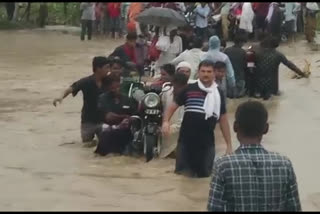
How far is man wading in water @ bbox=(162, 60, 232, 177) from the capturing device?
363 inches

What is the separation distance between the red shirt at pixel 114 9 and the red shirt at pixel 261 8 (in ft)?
18.5

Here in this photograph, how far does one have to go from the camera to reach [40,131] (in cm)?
1333

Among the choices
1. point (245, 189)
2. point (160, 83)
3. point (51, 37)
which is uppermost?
point (245, 189)

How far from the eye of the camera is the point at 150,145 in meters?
10.6

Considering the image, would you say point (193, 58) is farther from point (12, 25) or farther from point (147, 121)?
point (12, 25)

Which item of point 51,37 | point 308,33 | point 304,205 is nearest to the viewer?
point 304,205

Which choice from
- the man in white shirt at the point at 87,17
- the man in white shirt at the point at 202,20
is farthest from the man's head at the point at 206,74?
the man in white shirt at the point at 87,17

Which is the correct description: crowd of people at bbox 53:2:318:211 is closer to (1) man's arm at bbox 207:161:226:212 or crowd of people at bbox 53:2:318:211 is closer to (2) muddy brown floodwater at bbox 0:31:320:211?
(1) man's arm at bbox 207:161:226:212

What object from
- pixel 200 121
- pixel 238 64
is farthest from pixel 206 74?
pixel 238 64

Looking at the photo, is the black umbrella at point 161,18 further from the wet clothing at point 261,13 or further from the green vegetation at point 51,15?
the green vegetation at point 51,15

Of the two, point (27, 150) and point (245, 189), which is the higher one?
point (245, 189)

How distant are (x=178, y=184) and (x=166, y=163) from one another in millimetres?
1049

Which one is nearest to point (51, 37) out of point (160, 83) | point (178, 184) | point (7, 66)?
point (7, 66)

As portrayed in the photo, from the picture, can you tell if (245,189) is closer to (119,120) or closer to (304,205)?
(304,205)
